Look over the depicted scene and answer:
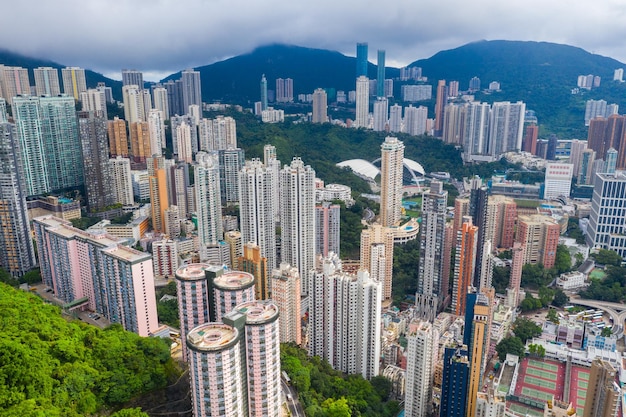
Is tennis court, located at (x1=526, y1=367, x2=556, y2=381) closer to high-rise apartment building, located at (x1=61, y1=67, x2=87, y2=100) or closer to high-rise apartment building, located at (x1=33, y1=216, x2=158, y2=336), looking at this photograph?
high-rise apartment building, located at (x1=33, y1=216, x2=158, y2=336)

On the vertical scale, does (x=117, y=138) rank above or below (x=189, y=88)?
below

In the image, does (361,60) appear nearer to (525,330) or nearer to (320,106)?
(320,106)

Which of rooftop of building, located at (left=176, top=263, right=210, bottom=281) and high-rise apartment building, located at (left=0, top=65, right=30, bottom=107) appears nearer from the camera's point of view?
rooftop of building, located at (left=176, top=263, right=210, bottom=281)

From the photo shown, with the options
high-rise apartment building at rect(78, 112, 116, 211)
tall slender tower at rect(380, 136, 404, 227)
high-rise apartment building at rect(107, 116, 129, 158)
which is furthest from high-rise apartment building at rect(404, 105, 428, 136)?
high-rise apartment building at rect(78, 112, 116, 211)

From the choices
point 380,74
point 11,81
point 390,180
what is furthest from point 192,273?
point 380,74

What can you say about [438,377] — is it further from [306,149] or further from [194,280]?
[306,149]

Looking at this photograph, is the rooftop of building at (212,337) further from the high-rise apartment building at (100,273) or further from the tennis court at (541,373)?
the tennis court at (541,373)
